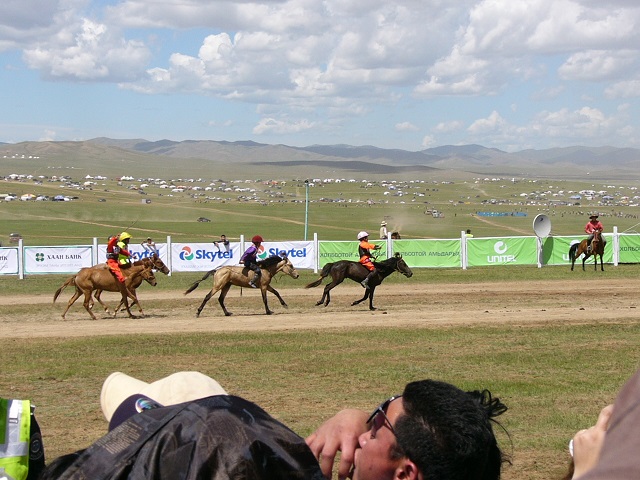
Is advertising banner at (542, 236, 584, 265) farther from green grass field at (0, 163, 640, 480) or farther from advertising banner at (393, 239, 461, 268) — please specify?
green grass field at (0, 163, 640, 480)

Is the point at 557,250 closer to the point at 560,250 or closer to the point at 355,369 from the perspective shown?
the point at 560,250

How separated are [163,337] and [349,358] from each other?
476 centimetres

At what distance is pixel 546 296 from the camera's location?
24.3 m

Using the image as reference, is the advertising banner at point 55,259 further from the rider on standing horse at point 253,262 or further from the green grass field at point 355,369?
the green grass field at point 355,369

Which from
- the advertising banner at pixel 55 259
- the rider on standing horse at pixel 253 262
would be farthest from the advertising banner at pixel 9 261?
the rider on standing horse at pixel 253 262

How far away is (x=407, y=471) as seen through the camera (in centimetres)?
214

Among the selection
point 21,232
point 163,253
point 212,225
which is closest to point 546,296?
point 163,253

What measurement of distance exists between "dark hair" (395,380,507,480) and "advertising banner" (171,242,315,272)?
31309 mm

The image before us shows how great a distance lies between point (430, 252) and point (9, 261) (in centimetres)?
1533

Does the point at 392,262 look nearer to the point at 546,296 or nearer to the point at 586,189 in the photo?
the point at 546,296

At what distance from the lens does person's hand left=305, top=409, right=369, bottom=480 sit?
239 centimetres

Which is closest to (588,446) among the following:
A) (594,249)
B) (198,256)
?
(594,249)

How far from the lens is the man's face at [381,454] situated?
2182 mm

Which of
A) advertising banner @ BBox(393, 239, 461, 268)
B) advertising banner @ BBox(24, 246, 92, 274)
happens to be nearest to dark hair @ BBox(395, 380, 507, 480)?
advertising banner @ BBox(393, 239, 461, 268)
